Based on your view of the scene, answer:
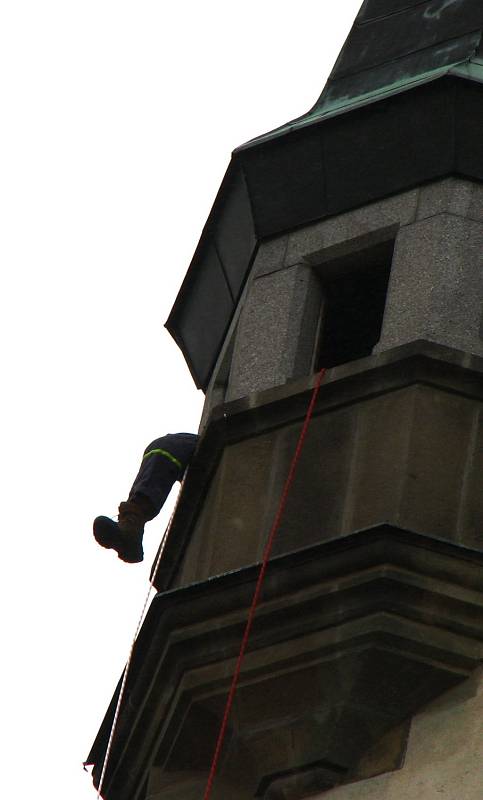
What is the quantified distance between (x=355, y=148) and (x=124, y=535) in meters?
2.36

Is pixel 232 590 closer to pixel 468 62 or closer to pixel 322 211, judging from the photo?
pixel 322 211

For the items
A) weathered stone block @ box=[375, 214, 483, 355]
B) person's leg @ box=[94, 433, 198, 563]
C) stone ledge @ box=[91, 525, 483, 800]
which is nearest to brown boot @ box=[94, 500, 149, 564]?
person's leg @ box=[94, 433, 198, 563]

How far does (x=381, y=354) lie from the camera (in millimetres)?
13148

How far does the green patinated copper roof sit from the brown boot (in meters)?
2.28

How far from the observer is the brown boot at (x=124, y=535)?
45.2 ft

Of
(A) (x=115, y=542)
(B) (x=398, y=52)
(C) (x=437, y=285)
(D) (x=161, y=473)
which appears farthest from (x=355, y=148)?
(A) (x=115, y=542)

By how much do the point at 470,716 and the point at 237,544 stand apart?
1.60 metres

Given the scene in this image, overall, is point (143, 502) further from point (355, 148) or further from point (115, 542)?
point (355, 148)

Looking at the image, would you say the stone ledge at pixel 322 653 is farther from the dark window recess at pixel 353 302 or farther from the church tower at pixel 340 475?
the dark window recess at pixel 353 302

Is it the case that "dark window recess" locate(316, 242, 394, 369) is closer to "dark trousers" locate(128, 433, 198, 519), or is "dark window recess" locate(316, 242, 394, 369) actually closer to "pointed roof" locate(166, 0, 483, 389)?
"pointed roof" locate(166, 0, 483, 389)

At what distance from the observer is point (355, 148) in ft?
47.5

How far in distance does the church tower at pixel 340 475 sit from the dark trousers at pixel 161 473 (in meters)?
0.18

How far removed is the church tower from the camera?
12.1m

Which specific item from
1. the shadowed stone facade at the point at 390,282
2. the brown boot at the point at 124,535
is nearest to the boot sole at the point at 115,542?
the brown boot at the point at 124,535
